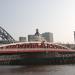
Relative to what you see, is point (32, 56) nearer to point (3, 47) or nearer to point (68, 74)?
point (3, 47)

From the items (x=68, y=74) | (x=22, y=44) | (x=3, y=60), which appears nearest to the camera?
(x=68, y=74)

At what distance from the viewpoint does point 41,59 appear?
13225cm

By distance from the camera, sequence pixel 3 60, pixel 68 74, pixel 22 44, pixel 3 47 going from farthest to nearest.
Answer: pixel 3 60 → pixel 22 44 → pixel 3 47 → pixel 68 74

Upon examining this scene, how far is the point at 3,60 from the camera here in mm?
138000

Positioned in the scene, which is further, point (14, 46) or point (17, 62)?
point (17, 62)

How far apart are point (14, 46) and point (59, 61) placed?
20172 millimetres

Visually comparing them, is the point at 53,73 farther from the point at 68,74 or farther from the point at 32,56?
the point at 32,56

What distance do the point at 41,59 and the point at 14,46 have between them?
15130 mm

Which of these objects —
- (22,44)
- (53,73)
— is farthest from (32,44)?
(53,73)

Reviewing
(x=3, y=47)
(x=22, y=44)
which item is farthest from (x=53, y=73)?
(x=22, y=44)

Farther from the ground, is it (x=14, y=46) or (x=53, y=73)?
(x=14, y=46)

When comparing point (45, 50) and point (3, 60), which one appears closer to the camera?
point (45, 50)

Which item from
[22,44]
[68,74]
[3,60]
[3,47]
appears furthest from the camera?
[3,60]

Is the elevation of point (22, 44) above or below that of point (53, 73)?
above
